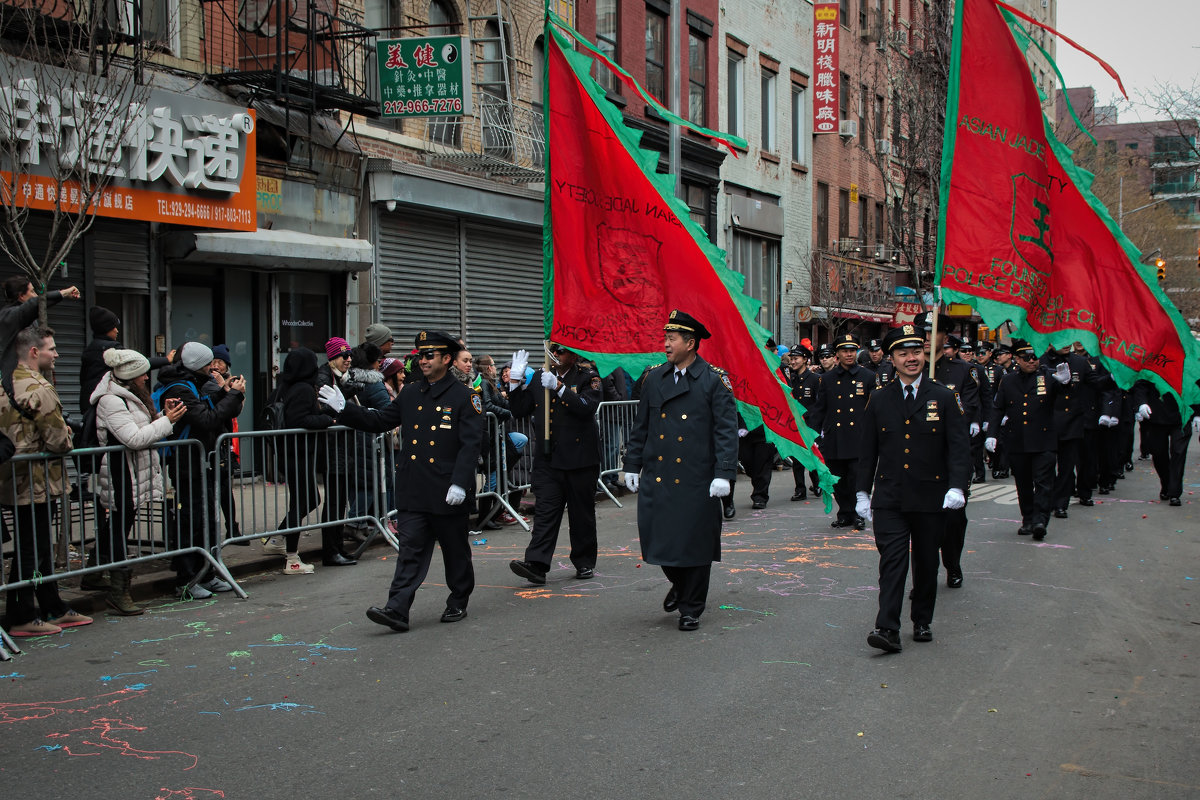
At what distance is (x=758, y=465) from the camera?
14.4 m

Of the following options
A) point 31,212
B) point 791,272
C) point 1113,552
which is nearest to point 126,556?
point 31,212

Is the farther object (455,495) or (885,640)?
(455,495)

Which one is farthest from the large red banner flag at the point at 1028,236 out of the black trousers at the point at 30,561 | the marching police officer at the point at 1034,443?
the black trousers at the point at 30,561

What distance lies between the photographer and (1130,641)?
7289mm

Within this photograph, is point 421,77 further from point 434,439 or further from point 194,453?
point 434,439

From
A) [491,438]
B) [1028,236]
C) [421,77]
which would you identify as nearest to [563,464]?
[491,438]

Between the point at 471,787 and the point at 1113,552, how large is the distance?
786 cm

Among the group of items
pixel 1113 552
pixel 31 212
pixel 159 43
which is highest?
pixel 159 43

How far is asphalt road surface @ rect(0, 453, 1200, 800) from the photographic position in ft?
15.9

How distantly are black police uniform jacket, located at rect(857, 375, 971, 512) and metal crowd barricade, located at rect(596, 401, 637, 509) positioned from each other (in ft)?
24.5

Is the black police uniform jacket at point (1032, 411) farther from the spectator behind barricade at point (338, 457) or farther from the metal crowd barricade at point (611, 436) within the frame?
the spectator behind barricade at point (338, 457)

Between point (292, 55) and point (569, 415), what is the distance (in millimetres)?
9259

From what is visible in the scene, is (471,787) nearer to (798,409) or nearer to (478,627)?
(478,627)

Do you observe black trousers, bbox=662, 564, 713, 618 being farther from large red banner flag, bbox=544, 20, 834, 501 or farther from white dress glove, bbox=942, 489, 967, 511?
white dress glove, bbox=942, 489, 967, 511
